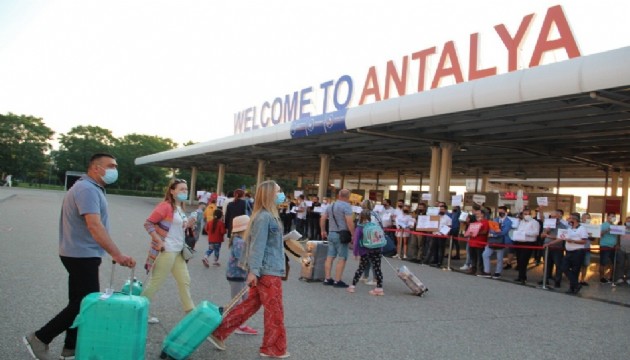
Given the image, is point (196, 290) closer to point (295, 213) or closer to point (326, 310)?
point (326, 310)

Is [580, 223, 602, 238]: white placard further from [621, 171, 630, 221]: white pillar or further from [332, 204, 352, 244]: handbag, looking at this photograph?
[621, 171, 630, 221]: white pillar

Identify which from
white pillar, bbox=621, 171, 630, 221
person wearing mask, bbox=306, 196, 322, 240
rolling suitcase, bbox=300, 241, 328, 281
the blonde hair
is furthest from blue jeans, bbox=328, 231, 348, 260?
white pillar, bbox=621, 171, 630, 221

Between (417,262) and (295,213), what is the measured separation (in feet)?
29.8

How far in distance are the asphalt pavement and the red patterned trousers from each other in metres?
0.25

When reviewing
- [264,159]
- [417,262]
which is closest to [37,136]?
[264,159]

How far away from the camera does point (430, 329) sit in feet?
21.8

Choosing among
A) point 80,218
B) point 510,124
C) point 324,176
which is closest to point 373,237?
point 80,218

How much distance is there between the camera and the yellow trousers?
566 centimetres

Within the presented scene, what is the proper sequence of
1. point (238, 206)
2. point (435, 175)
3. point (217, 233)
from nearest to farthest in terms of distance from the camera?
1. point (238, 206)
2. point (217, 233)
3. point (435, 175)

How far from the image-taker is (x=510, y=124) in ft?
53.9

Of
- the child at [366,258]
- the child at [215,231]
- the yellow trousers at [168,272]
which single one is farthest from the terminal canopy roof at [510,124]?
the yellow trousers at [168,272]

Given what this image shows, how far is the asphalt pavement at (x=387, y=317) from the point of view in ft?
17.9

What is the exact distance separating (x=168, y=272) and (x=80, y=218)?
67.9 inches

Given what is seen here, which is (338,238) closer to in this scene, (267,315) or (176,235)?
(176,235)
